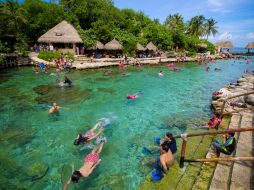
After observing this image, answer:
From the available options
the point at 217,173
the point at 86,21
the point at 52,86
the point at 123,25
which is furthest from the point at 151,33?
the point at 217,173

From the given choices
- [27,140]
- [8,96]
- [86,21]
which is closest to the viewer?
[27,140]

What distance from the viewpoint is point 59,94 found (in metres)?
16.5

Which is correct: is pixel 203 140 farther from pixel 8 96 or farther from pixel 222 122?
pixel 8 96

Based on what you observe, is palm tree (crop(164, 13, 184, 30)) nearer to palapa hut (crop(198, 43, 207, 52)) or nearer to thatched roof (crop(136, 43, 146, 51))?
palapa hut (crop(198, 43, 207, 52))

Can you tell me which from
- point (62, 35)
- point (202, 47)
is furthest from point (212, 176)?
point (202, 47)

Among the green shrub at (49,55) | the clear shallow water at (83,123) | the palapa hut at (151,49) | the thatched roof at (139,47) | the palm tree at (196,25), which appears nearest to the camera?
the clear shallow water at (83,123)

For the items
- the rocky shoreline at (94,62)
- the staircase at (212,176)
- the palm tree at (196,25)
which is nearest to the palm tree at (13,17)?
the rocky shoreline at (94,62)

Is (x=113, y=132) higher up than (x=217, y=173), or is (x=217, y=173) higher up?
(x=217, y=173)

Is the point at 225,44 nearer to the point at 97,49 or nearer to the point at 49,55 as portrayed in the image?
the point at 97,49

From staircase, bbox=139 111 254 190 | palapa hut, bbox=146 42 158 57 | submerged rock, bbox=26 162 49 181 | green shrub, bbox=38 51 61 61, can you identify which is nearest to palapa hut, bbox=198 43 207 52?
palapa hut, bbox=146 42 158 57

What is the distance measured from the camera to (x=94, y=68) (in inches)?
1152

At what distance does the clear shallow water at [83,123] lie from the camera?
23.1 feet

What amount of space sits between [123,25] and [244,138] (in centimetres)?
4193

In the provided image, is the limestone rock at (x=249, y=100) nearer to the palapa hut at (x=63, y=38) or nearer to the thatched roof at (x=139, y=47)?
the palapa hut at (x=63, y=38)
